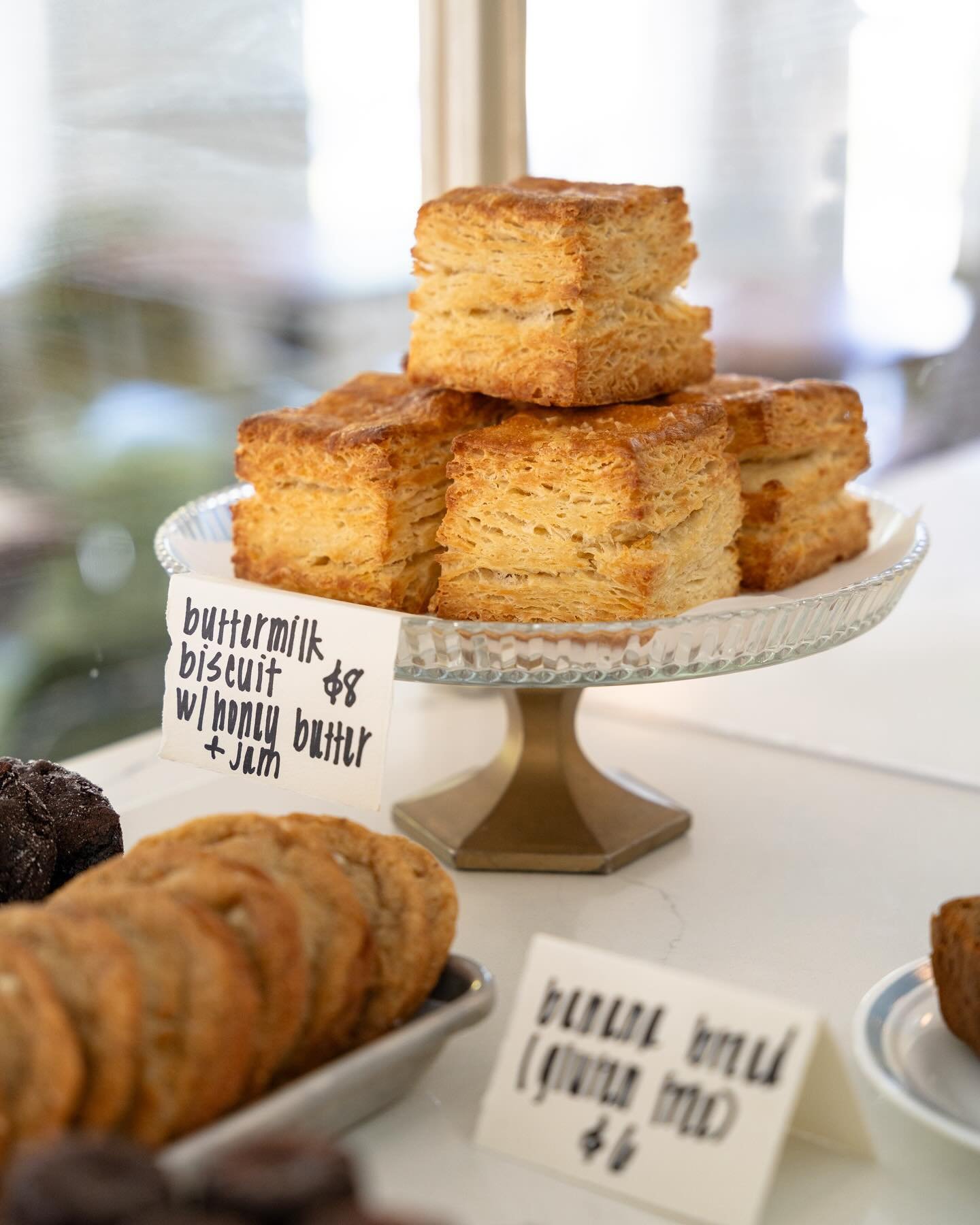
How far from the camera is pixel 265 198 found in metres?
1.87

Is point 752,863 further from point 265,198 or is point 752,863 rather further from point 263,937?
point 265,198

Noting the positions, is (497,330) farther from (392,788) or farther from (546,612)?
(392,788)

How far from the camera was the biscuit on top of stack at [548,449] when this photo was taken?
124 centimetres

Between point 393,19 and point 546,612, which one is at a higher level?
point 393,19

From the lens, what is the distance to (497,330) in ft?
4.46

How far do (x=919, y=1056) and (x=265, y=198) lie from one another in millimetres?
1392

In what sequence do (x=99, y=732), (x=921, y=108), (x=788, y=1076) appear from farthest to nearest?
(x=921, y=108)
(x=99, y=732)
(x=788, y=1076)

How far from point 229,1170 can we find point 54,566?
1226 millimetres

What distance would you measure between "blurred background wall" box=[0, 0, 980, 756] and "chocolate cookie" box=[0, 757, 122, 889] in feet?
1.85

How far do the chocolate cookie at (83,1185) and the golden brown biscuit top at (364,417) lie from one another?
0.77m

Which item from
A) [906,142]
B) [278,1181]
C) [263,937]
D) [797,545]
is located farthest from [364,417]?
[906,142]

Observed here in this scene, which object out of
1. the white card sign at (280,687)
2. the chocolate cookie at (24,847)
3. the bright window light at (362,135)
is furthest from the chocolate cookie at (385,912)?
the bright window light at (362,135)

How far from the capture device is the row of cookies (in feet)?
2.35

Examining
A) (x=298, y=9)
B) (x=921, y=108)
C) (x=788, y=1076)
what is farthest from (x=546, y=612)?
(x=921, y=108)
